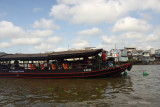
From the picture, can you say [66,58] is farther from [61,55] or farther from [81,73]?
[81,73]

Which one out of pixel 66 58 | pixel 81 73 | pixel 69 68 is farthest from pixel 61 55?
pixel 81 73

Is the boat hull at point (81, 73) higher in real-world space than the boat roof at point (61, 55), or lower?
lower

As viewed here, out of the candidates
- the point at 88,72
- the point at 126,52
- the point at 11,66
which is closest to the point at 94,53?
the point at 88,72

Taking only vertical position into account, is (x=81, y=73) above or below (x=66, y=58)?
below

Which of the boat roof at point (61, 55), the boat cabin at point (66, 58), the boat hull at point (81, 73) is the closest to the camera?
the boat roof at point (61, 55)

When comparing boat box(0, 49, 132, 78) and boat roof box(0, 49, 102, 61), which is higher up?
boat roof box(0, 49, 102, 61)

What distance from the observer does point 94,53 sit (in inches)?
488

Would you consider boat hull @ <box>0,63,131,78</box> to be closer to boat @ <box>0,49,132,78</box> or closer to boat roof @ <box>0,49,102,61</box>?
boat @ <box>0,49,132,78</box>

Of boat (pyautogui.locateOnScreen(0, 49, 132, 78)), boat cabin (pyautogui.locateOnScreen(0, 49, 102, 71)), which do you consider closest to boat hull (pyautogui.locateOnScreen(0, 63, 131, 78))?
boat (pyautogui.locateOnScreen(0, 49, 132, 78))

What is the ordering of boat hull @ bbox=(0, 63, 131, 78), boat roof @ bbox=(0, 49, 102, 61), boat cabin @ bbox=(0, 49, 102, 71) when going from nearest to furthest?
1. boat roof @ bbox=(0, 49, 102, 61)
2. boat hull @ bbox=(0, 63, 131, 78)
3. boat cabin @ bbox=(0, 49, 102, 71)

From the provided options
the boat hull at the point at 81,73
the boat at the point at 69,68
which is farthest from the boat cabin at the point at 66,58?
the boat hull at the point at 81,73

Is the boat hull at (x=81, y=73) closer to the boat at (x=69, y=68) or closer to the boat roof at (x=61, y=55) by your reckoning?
the boat at (x=69, y=68)

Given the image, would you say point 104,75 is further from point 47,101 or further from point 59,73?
point 47,101

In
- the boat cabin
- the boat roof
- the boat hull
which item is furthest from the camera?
the boat cabin
